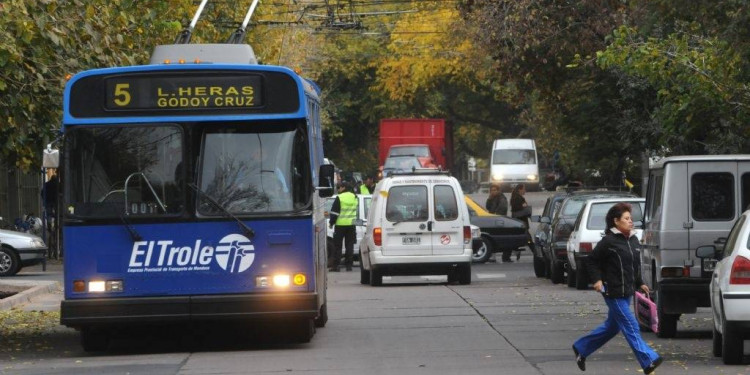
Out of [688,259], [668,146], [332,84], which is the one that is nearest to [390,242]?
[668,146]

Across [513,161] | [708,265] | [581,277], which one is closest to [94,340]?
[708,265]

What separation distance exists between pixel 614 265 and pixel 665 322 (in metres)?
4.04

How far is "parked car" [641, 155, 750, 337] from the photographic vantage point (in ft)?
51.1

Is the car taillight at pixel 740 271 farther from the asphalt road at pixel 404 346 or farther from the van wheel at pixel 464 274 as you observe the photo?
the van wheel at pixel 464 274

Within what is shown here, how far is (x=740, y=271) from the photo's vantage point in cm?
1280

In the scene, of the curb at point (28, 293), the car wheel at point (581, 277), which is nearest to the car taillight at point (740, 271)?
the car wheel at point (581, 277)

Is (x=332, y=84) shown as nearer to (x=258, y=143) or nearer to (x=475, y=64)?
(x=475, y=64)

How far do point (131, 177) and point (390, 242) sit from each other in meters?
11.6

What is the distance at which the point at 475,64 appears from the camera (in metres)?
43.5

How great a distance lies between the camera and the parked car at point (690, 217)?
15562 mm

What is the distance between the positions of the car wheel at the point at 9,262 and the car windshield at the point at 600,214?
43.5 feet

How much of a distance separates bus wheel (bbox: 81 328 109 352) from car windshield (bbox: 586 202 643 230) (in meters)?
10.6

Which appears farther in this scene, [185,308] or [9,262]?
[9,262]

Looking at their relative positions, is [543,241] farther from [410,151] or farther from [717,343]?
[410,151]
